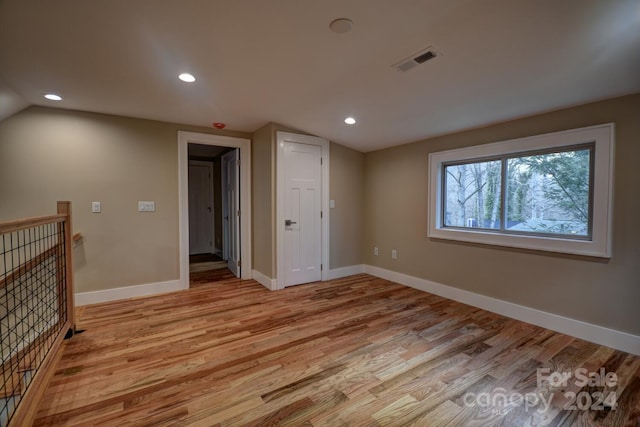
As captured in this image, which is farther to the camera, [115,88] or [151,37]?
[115,88]

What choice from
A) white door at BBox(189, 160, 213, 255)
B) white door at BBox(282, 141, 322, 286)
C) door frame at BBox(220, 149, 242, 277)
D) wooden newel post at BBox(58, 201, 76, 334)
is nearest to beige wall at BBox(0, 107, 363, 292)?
white door at BBox(282, 141, 322, 286)

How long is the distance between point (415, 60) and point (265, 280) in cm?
327

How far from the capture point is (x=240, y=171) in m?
4.38

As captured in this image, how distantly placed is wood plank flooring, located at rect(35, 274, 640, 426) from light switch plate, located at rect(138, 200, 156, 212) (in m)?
1.22

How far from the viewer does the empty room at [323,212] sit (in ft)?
5.76

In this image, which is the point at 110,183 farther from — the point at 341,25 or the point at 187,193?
the point at 341,25

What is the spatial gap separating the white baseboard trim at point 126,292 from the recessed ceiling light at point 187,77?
8.65 ft

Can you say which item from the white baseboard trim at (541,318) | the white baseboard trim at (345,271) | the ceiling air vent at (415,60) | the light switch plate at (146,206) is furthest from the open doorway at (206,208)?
the ceiling air vent at (415,60)

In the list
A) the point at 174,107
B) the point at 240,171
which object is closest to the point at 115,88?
the point at 174,107

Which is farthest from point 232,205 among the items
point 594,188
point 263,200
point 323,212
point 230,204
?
point 594,188

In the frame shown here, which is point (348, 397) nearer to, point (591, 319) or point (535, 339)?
point (535, 339)

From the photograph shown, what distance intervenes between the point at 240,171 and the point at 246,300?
1961mm

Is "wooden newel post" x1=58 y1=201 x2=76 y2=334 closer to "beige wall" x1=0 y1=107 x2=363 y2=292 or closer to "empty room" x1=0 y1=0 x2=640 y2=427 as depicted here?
"empty room" x1=0 y1=0 x2=640 y2=427

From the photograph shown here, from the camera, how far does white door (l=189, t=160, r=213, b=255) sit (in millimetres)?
6375
